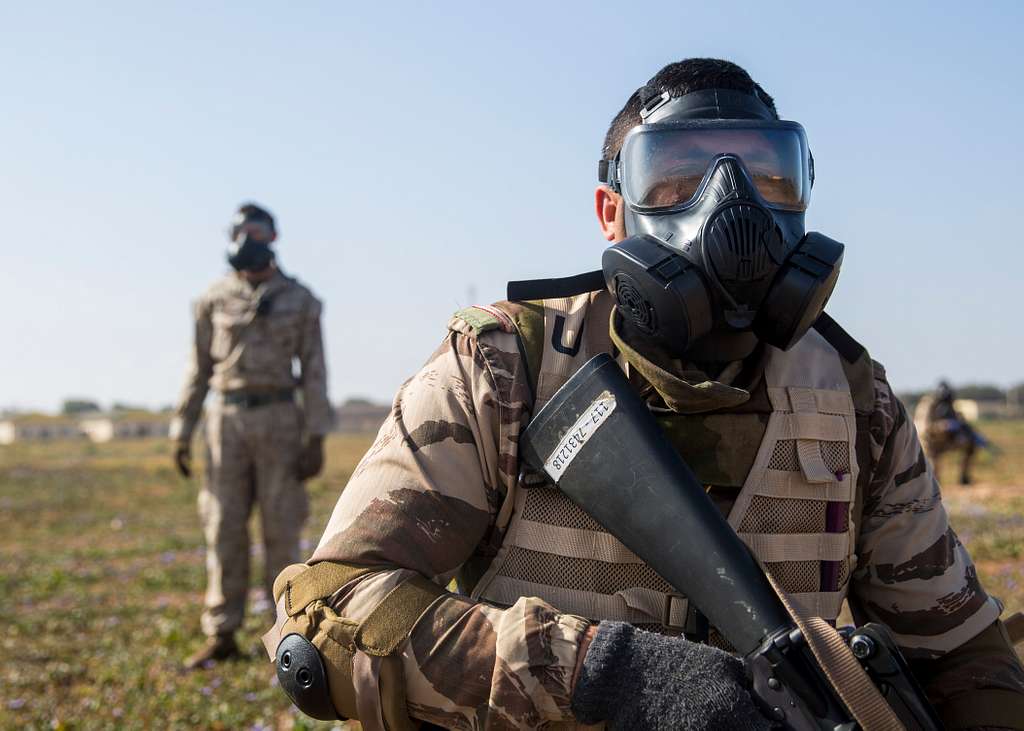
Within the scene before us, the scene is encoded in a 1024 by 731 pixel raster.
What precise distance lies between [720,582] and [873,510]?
623 millimetres

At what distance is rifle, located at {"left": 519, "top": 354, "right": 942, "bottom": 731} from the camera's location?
63.7 inches

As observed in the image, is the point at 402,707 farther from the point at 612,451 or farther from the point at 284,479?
the point at 284,479

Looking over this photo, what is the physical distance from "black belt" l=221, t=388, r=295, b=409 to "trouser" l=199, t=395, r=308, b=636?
28 millimetres

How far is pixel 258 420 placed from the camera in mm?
6414

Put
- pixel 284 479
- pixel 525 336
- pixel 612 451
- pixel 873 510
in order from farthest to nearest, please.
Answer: pixel 284 479 → pixel 873 510 → pixel 525 336 → pixel 612 451

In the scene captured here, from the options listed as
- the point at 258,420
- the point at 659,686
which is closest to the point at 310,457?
the point at 258,420

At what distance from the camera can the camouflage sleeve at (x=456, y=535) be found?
67.7 inches

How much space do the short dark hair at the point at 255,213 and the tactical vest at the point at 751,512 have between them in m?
4.62

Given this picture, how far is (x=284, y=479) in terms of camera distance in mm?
6441

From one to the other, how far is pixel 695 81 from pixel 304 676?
4.64 feet

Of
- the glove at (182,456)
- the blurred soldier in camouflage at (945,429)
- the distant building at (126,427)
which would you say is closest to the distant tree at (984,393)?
the distant building at (126,427)

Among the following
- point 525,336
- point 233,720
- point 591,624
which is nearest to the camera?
point 591,624

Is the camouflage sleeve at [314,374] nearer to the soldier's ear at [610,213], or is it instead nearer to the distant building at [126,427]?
the soldier's ear at [610,213]

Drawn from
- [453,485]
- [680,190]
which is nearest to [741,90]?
[680,190]
